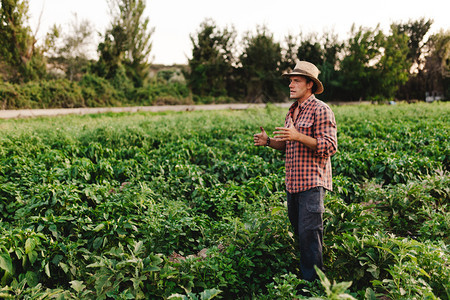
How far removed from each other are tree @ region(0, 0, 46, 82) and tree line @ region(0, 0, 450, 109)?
55 mm

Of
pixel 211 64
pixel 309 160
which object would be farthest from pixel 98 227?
pixel 211 64

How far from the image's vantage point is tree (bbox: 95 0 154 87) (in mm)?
26219

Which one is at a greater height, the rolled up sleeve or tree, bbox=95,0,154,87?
tree, bbox=95,0,154,87

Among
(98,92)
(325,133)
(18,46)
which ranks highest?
(18,46)

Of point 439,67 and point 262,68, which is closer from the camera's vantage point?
point 262,68

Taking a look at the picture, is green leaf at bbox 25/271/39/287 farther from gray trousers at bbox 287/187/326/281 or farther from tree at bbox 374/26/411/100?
tree at bbox 374/26/411/100

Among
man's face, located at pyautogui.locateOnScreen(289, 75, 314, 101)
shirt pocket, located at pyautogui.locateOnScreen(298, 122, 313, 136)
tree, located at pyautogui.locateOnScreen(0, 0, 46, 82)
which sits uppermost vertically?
tree, located at pyautogui.locateOnScreen(0, 0, 46, 82)

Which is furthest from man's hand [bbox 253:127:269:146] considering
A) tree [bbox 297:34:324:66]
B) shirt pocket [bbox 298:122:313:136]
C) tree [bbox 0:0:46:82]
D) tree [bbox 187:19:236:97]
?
tree [bbox 297:34:324:66]

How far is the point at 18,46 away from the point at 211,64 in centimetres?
1524

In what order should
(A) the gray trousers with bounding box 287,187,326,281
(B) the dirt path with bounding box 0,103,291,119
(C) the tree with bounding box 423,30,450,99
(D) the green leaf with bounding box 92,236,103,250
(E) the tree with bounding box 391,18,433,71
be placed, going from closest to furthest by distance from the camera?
(A) the gray trousers with bounding box 287,187,326,281
(D) the green leaf with bounding box 92,236,103,250
(B) the dirt path with bounding box 0,103,291,119
(C) the tree with bounding box 423,30,450,99
(E) the tree with bounding box 391,18,433,71

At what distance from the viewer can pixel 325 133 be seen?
9.43ft

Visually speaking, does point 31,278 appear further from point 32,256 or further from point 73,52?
point 73,52

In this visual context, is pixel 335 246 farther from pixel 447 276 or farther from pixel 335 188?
pixel 335 188

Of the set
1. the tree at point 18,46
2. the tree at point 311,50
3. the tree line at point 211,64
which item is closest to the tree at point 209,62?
the tree line at point 211,64
